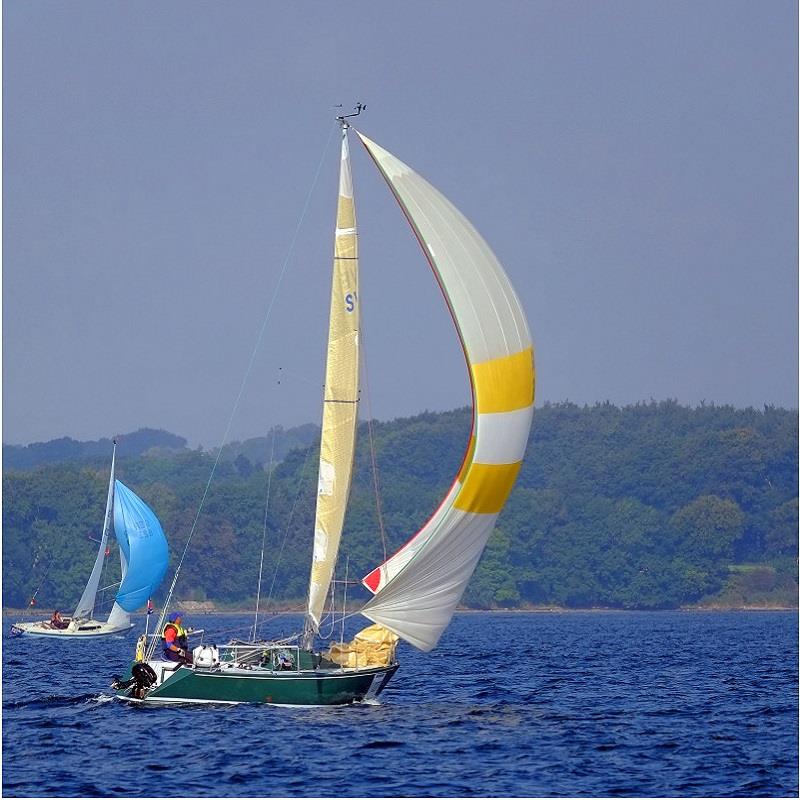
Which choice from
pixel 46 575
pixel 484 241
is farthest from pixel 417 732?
pixel 46 575

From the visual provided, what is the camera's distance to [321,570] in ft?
108

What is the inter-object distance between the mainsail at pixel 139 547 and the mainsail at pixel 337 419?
36485mm

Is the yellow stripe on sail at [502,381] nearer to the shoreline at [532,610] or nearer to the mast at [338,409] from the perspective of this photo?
the mast at [338,409]

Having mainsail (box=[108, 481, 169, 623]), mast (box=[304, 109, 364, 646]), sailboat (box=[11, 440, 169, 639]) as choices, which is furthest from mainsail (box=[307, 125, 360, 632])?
mainsail (box=[108, 481, 169, 623])

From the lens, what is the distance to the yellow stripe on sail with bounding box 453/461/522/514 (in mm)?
31609

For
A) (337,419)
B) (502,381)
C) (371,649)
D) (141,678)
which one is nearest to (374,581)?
(371,649)

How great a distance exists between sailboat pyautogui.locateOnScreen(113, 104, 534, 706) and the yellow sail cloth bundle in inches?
0.7

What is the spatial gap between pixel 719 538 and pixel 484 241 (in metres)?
112

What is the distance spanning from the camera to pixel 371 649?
109 ft

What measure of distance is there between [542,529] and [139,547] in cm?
8175

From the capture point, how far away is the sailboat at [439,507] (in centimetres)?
3123

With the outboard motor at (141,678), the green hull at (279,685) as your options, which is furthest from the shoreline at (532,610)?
the green hull at (279,685)

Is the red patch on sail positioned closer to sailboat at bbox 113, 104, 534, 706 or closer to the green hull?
sailboat at bbox 113, 104, 534, 706

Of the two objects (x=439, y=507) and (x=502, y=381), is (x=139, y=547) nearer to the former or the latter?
(x=439, y=507)
